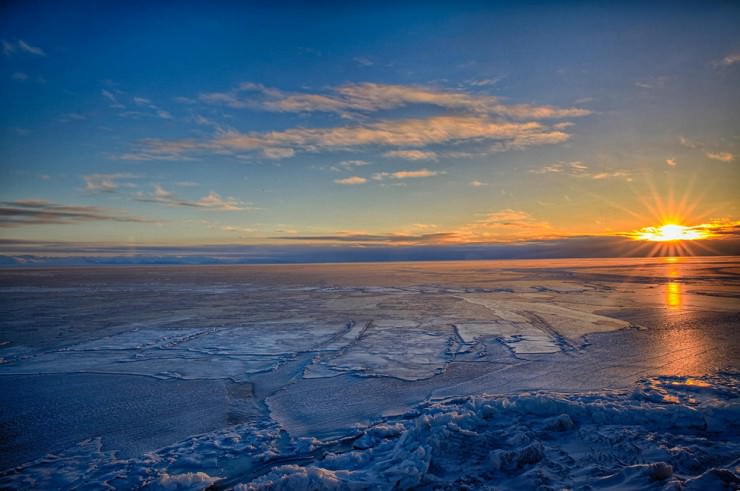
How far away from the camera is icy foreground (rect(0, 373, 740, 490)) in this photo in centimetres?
289

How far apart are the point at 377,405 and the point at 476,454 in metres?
1.44

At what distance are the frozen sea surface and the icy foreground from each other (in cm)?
2

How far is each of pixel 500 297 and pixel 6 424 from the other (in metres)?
13.2

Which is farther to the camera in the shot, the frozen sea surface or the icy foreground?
the frozen sea surface

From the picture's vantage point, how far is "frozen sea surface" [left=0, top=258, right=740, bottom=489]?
10.1ft

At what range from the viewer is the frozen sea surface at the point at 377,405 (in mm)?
3070

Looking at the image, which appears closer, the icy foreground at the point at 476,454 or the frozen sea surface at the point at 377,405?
the icy foreground at the point at 476,454

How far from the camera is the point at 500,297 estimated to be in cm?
1445

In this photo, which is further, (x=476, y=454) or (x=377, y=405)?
(x=377, y=405)

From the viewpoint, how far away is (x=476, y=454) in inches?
129

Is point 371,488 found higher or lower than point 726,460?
lower

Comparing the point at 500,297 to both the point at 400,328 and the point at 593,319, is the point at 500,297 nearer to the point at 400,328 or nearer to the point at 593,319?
the point at 593,319

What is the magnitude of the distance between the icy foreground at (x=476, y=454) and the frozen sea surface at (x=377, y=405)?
0.02 m

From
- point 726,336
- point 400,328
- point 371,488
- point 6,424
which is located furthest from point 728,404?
point 6,424
